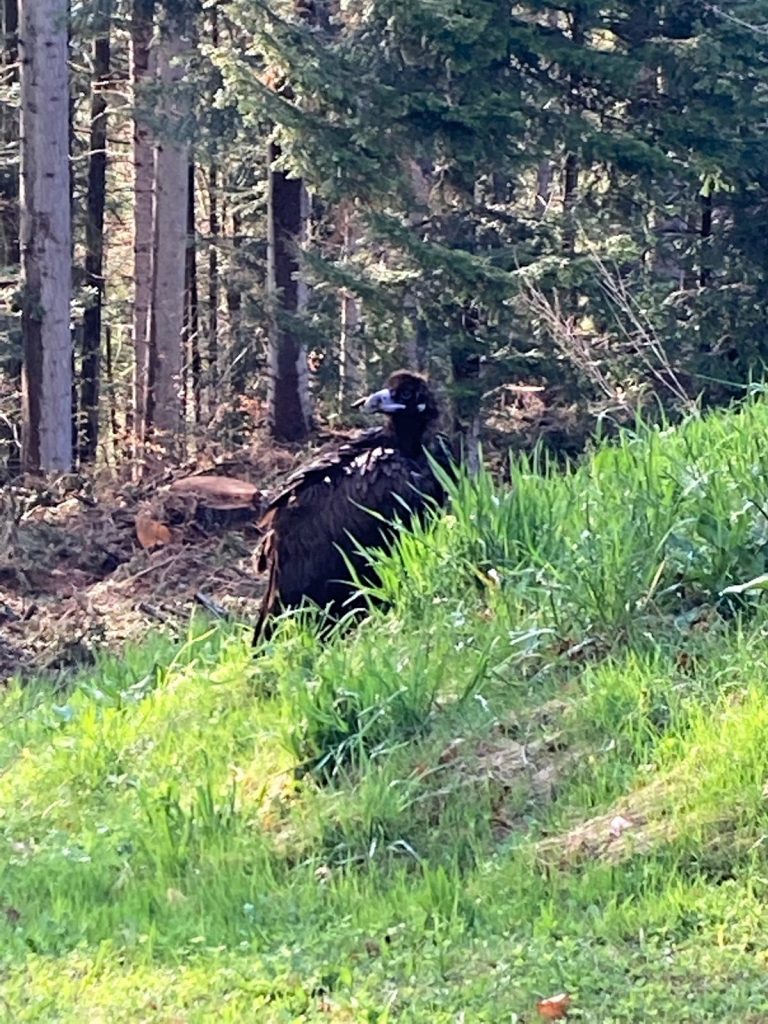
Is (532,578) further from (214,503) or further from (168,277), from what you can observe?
(168,277)

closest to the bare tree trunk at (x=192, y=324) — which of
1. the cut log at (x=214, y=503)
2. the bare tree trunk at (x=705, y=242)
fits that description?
the cut log at (x=214, y=503)

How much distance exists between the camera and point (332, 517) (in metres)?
8.46

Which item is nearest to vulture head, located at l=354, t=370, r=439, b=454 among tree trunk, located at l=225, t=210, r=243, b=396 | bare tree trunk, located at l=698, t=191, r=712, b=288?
bare tree trunk, located at l=698, t=191, r=712, b=288

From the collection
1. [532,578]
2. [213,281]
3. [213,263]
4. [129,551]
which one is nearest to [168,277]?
[213,281]

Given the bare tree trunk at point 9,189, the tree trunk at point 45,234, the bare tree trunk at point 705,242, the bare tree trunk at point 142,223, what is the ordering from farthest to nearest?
the bare tree trunk at point 9,189 → the bare tree trunk at point 142,223 → the tree trunk at point 45,234 → the bare tree trunk at point 705,242

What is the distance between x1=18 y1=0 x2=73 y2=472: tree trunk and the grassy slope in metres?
9.77

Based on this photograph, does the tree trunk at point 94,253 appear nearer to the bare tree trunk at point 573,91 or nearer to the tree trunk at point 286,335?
the tree trunk at point 286,335

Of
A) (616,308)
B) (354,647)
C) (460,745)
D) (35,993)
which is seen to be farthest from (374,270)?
(35,993)

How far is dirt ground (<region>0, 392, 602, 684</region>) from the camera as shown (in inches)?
428

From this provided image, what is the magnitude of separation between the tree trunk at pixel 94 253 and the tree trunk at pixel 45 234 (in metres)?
6.07

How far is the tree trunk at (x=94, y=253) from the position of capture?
951 inches

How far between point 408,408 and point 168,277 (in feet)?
38.5

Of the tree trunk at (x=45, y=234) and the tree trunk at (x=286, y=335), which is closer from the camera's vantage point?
the tree trunk at (x=45, y=234)

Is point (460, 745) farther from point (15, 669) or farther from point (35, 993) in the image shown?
point (15, 669)
